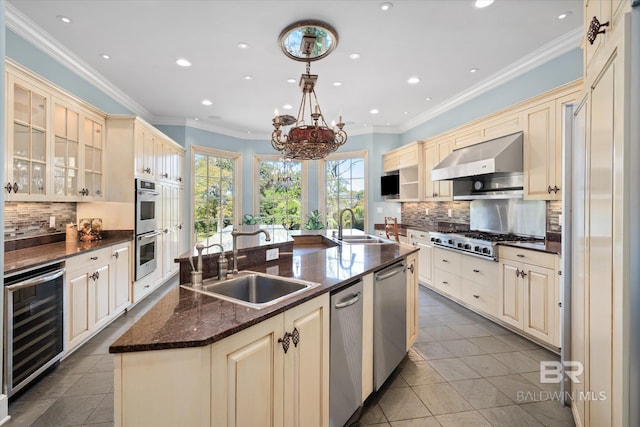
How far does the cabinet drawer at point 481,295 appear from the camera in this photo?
324 centimetres

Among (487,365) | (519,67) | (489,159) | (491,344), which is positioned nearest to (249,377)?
(487,365)

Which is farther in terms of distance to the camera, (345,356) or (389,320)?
(389,320)

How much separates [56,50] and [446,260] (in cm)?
515

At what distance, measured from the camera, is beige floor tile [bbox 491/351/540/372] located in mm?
2418

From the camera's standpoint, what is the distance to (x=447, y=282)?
4062 mm

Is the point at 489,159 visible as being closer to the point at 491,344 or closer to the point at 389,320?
the point at 491,344

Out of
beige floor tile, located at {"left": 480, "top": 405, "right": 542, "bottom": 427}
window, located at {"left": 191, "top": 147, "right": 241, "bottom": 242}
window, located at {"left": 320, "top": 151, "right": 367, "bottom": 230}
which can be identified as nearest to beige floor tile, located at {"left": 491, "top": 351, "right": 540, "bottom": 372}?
beige floor tile, located at {"left": 480, "top": 405, "right": 542, "bottom": 427}

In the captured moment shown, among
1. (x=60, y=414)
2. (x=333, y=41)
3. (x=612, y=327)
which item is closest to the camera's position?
(x=612, y=327)

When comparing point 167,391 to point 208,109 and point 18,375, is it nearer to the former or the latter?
point 18,375

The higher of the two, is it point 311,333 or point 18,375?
point 311,333

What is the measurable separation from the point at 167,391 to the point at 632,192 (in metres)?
1.58

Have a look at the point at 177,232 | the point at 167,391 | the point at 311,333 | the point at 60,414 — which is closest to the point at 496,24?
the point at 311,333

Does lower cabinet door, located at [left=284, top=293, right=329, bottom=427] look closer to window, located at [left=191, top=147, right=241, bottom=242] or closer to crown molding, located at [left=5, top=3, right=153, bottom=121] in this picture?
crown molding, located at [left=5, top=3, right=153, bottom=121]

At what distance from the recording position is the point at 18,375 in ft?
6.39
